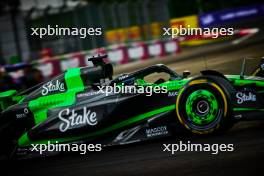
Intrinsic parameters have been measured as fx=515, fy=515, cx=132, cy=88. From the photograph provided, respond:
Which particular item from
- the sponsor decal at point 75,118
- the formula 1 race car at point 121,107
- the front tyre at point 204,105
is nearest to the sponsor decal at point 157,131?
the formula 1 race car at point 121,107

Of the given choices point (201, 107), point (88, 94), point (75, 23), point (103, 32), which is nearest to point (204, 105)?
point (201, 107)

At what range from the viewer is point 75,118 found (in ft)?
25.1

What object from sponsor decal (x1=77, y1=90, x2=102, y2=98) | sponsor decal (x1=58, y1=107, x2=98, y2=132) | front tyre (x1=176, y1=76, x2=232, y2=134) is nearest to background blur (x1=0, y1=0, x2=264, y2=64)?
sponsor decal (x1=77, y1=90, x2=102, y2=98)

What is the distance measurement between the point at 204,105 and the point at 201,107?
0.05 metres

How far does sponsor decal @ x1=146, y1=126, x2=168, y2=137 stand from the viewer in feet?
23.8

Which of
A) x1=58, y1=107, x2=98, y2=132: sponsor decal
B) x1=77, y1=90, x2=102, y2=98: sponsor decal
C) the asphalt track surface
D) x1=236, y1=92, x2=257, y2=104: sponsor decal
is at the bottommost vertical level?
the asphalt track surface

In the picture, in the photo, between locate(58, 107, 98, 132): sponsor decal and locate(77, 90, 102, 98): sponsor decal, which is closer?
locate(58, 107, 98, 132): sponsor decal

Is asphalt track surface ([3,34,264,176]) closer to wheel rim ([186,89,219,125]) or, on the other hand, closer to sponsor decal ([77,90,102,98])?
wheel rim ([186,89,219,125])

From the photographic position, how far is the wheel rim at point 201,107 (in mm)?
6879

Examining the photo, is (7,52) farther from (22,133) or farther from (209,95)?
(209,95)

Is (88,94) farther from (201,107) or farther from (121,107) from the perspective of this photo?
(201,107)

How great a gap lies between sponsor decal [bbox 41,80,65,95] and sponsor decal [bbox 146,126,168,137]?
5.62ft

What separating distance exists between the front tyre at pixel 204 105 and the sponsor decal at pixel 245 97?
146 millimetres

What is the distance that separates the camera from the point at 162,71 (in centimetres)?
798
